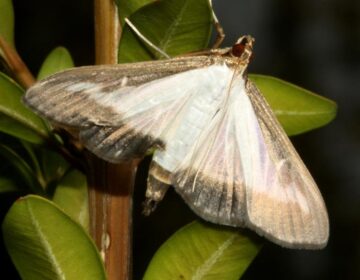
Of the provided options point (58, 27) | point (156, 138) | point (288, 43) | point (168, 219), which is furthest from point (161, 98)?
point (288, 43)

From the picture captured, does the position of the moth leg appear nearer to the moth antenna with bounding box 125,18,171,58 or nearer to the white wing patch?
the white wing patch

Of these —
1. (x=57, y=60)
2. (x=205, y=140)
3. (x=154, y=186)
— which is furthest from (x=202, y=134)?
(x=57, y=60)

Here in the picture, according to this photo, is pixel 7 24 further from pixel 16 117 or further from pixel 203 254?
pixel 203 254

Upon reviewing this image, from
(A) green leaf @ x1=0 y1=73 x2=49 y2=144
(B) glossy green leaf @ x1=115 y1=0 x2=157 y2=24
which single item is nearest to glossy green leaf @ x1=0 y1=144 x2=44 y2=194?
(A) green leaf @ x1=0 y1=73 x2=49 y2=144

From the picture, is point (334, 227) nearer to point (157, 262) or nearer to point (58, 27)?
point (58, 27)

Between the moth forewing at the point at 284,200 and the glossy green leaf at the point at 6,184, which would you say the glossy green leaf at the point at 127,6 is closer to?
the moth forewing at the point at 284,200

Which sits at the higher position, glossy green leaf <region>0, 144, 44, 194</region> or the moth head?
the moth head

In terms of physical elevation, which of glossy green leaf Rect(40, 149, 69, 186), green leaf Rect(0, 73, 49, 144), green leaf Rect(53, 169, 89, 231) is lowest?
green leaf Rect(53, 169, 89, 231)
